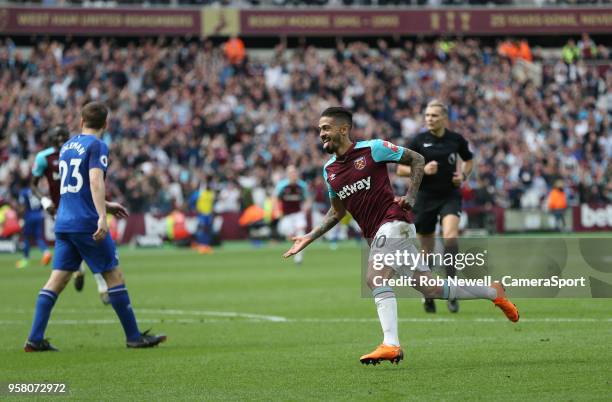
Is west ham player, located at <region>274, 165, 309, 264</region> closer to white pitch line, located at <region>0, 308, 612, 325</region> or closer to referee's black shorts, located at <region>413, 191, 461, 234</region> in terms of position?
white pitch line, located at <region>0, 308, 612, 325</region>

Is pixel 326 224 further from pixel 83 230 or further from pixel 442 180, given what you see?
pixel 442 180

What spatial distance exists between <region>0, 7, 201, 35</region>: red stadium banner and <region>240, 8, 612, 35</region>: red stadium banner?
2.70 meters

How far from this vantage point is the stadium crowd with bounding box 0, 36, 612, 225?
36.8m

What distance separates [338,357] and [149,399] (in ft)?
8.23

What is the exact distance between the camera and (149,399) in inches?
305

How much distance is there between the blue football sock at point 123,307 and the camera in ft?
35.6

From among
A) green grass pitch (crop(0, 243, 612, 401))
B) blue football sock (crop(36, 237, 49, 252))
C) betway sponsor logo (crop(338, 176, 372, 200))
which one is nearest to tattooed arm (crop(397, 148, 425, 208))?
betway sponsor logo (crop(338, 176, 372, 200))

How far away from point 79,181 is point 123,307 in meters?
1.37

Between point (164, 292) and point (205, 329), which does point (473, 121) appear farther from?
point (205, 329)

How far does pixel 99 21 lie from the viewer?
45031mm

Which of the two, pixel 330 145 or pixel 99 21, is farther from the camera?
pixel 99 21

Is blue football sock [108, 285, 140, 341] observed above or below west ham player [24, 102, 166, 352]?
below

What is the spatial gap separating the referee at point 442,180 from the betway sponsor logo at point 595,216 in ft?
80.3

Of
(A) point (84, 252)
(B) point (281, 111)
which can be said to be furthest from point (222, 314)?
(B) point (281, 111)
